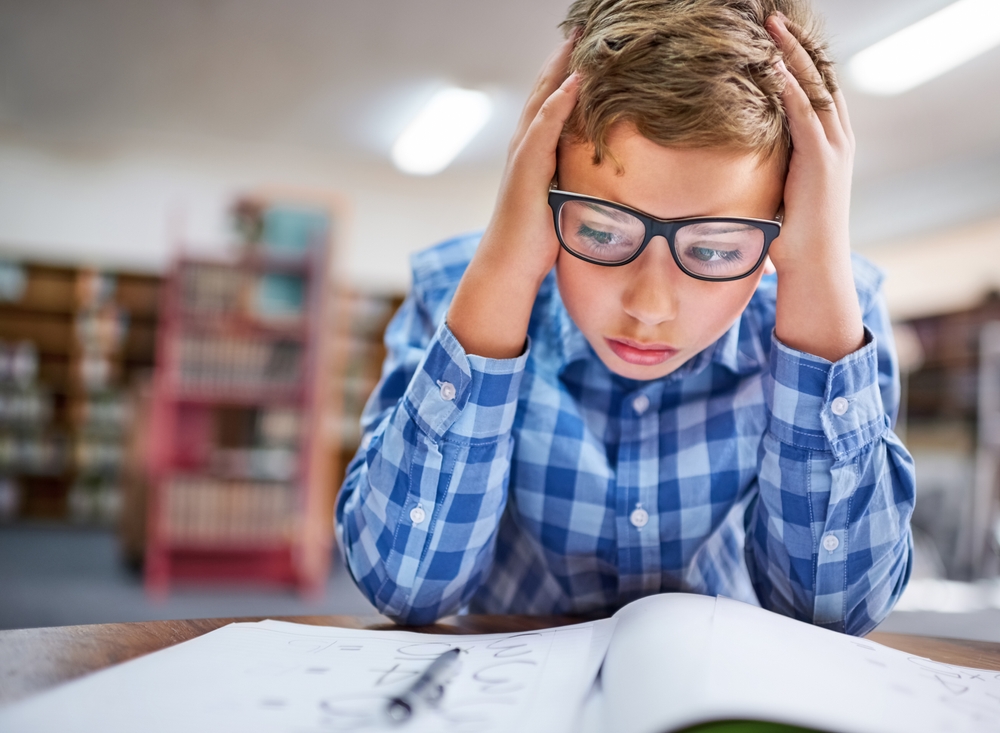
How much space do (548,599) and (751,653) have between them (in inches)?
15.1

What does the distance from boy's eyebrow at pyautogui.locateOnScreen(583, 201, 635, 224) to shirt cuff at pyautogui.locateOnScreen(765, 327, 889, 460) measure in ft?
0.55

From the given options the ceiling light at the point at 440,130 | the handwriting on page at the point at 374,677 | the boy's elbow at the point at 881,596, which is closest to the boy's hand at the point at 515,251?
the handwriting on page at the point at 374,677

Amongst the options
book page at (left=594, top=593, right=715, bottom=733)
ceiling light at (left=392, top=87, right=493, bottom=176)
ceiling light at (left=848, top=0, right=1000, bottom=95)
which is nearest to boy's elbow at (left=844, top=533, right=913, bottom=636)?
book page at (left=594, top=593, right=715, bottom=733)

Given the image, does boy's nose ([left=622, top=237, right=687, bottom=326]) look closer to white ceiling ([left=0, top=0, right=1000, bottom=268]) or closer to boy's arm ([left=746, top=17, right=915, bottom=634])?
boy's arm ([left=746, top=17, right=915, bottom=634])

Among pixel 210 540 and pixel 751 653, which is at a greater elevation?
pixel 751 653

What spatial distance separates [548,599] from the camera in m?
0.74

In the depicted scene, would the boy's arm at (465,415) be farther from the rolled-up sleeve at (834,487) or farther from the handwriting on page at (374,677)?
the rolled-up sleeve at (834,487)

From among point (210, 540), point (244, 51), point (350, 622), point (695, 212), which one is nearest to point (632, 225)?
point (695, 212)

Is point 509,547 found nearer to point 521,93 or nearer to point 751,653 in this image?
point 751,653

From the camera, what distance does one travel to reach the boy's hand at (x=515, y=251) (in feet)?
1.92

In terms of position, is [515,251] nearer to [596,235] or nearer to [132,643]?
[596,235]

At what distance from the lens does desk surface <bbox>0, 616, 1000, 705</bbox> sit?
0.40 meters

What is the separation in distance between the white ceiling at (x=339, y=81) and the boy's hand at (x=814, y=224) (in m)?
2.85

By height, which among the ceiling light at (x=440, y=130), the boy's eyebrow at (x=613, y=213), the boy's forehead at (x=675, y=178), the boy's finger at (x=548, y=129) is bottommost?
the boy's eyebrow at (x=613, y=213)
